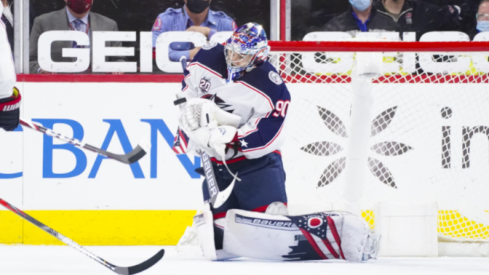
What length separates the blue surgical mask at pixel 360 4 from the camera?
384 centimetres

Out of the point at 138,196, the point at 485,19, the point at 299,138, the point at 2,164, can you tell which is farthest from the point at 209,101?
the point at 485,19

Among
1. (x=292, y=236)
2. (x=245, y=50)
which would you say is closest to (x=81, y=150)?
(x=245, y=50)

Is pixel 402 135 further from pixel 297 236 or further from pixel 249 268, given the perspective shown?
pixel 249 268

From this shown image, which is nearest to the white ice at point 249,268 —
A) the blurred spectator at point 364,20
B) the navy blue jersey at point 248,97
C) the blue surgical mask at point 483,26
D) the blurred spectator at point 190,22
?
the navy blue jersey at point 248,97

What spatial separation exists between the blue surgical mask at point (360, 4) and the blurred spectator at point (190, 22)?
72cm

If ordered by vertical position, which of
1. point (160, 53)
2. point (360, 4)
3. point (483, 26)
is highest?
point (360, 4)

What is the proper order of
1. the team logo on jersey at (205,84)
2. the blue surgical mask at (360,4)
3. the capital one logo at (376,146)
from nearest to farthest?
the team logo on jersey at (205,84) → the capital one logo at (376,146) → the blue surgical mask at (360,4)

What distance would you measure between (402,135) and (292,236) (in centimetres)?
138

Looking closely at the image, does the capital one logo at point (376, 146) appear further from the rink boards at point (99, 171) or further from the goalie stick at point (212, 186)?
the goalie stick at point (212, 186)

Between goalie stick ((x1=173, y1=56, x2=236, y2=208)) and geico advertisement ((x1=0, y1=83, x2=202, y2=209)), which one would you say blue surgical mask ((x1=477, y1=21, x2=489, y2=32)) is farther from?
goalie stick ((x1=173, y1=56, x2=236, y2=208))

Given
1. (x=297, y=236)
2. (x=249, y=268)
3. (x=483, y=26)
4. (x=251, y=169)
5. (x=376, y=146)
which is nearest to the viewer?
(x=249, y=268)

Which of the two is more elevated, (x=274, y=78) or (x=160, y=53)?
(x=160, y=53)

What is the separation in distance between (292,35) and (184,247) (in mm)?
1479

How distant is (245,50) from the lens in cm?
252
